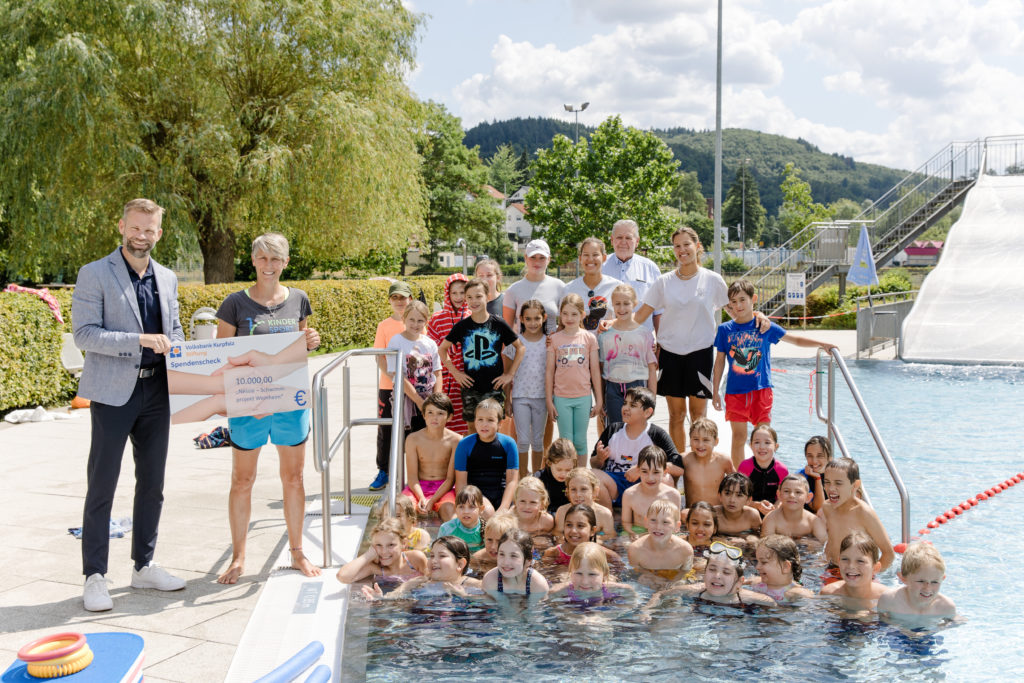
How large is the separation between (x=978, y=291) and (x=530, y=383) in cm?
1961

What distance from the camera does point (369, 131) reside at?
21859 millimetres

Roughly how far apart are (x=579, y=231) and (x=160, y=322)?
41.7 metres

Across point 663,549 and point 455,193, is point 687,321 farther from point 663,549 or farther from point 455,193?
point 455,193

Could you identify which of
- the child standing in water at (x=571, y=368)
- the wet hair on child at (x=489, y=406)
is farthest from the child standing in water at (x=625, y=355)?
the wet hair on child at (x=489, y=406)

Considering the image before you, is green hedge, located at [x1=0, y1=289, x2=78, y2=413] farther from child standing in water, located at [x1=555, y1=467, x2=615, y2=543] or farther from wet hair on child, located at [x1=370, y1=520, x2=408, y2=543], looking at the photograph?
child standing in water, located at [x1=555, y1=467, x2=615, y2=543]

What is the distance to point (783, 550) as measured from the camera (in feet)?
16.9

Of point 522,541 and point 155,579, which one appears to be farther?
point 522,541

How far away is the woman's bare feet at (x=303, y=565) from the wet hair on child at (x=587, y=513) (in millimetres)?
1696

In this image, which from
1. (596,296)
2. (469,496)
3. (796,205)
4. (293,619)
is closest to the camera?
(293,619)

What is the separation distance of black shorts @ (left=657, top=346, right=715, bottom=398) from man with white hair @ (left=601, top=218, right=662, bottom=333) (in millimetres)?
362

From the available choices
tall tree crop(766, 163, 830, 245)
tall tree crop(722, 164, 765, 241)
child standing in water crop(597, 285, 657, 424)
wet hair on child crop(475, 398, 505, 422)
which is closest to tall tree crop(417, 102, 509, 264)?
tall tree crop(766, 163, 830, 245)

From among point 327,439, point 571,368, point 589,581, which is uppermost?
point 571,368

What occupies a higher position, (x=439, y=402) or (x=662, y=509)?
(x=439, y=402)

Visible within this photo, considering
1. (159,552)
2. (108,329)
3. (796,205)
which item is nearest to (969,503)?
(159,552)
